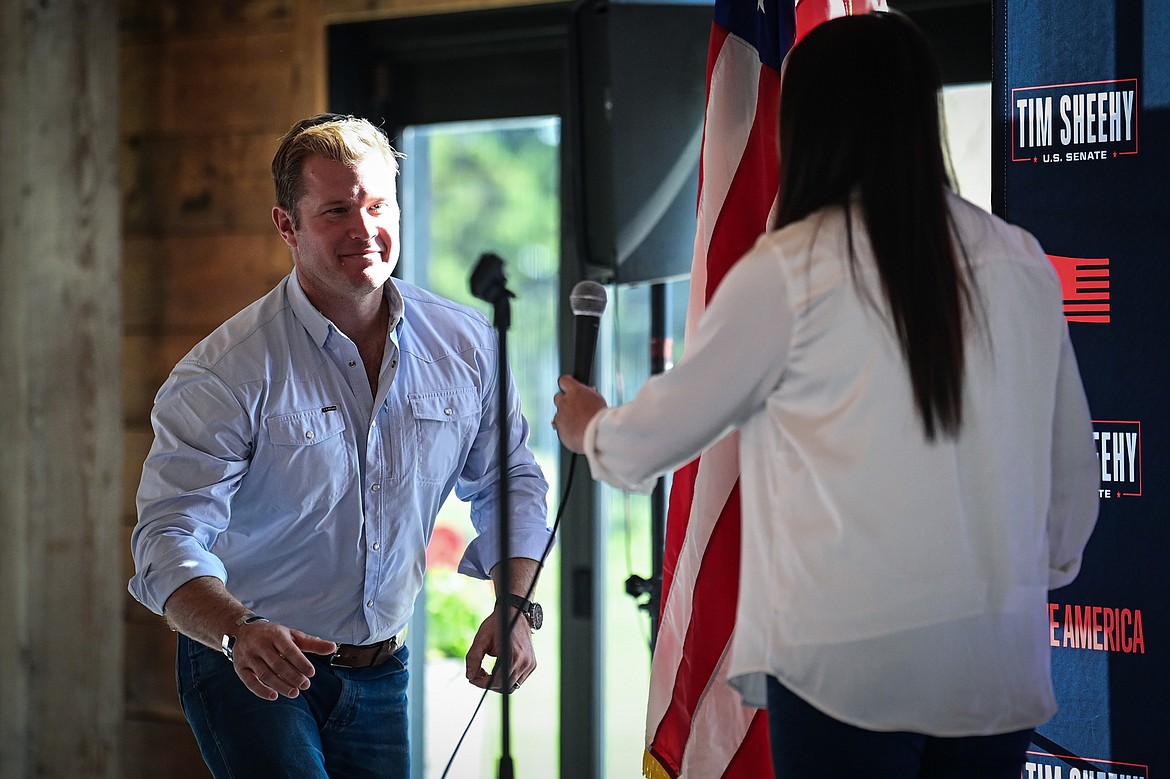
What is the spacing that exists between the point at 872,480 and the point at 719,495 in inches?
23.2

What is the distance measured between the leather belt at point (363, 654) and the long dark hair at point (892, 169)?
3.37ft

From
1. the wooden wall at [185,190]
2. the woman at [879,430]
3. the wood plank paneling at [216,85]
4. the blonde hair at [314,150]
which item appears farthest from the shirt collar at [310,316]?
the wood plank paneling at [216,85]

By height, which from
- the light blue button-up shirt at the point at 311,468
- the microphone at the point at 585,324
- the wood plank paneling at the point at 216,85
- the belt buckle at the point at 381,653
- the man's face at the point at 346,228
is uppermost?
the wood plank paneling at the point at 216,85

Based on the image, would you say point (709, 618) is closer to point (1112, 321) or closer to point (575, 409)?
point (575, 409)

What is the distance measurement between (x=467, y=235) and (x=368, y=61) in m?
0.53

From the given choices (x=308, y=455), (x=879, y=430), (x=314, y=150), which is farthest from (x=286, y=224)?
(x=879, y=430)

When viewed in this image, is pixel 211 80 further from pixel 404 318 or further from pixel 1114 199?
pixel 1114 199

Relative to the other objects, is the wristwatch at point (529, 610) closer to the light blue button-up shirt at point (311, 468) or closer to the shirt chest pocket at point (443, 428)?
the light blue button-up shirt at point (311, 468)

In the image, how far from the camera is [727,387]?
109cm

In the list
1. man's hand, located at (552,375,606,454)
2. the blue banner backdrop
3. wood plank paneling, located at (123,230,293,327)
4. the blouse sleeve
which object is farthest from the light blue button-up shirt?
wood plank paneling, located at (123,230,293,327)

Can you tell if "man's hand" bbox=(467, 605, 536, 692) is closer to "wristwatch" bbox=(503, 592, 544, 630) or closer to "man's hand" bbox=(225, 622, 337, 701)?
"wristwatch" bbox=(503, 592, 544, 630)

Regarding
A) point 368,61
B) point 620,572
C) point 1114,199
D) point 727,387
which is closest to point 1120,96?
point 1114,199

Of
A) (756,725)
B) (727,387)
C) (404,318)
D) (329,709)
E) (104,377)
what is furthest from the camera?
(104,377)

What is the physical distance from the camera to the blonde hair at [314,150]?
1.77 metres
